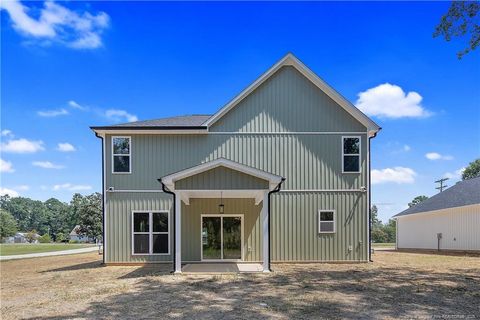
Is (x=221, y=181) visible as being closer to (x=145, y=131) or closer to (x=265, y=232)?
(x=265, y=232)

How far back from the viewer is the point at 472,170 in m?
54.7

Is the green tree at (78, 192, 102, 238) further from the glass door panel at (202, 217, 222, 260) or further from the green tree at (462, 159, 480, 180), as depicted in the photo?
the green tree at (462, 159, 480, 180)

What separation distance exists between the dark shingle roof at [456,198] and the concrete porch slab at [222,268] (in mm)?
14435

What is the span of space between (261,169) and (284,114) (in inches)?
103

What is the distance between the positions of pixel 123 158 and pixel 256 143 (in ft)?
18.6

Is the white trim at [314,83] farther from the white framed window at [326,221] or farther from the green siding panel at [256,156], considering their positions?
the white framed window at [326,221]

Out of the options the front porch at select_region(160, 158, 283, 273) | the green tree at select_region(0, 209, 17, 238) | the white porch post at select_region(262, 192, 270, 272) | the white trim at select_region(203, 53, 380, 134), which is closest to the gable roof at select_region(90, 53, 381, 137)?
the white trim at select_region(203, 53, 380, 134)

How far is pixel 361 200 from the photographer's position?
16.0 m

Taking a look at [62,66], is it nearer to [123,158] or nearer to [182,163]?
[123,158]

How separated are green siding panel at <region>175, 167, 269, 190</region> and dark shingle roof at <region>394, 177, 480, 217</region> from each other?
15278 mm

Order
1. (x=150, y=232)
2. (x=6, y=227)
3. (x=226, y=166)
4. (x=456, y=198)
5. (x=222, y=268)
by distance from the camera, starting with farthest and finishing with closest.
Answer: (x=6, y=227) → (x=456, y=198) → (x=150, y=232) → (x=222, y=268) → (x=226, y=166)

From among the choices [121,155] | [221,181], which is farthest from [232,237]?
[121,155]

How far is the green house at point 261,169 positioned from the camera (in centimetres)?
1569

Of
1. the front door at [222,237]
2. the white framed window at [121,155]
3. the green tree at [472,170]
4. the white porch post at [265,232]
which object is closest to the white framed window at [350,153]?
the front door at [222,237]
